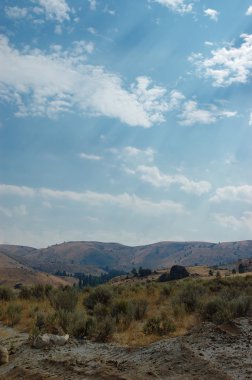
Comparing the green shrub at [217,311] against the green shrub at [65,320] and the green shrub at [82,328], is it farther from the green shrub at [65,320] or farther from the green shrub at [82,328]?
the green shrub at [65,320]

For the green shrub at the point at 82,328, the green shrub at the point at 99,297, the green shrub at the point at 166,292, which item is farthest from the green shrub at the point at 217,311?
the green shrub at the point at 166,292

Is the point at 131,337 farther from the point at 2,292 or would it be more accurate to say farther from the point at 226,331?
the point at 2,292

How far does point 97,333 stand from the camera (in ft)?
49.6

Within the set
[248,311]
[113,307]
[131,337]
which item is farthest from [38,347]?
[248,311]

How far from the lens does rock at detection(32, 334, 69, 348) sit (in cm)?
1276

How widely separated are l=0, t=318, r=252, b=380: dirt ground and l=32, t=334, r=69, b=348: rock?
8.2 inches

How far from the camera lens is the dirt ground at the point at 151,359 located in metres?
9.48

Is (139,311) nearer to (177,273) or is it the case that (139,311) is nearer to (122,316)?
(122,316)

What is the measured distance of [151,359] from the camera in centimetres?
1080

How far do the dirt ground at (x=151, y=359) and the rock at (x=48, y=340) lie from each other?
21cm

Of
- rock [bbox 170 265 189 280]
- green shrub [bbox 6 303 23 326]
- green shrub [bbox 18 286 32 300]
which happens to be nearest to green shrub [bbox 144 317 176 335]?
green shrub [bbox 6 303 23 326]

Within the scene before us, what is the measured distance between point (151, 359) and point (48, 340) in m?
3.78

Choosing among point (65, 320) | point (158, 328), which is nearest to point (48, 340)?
point (65, 320)

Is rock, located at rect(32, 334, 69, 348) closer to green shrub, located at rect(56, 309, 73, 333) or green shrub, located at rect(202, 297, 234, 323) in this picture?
green shrub, located at rect(56, 309, 73, 333)
